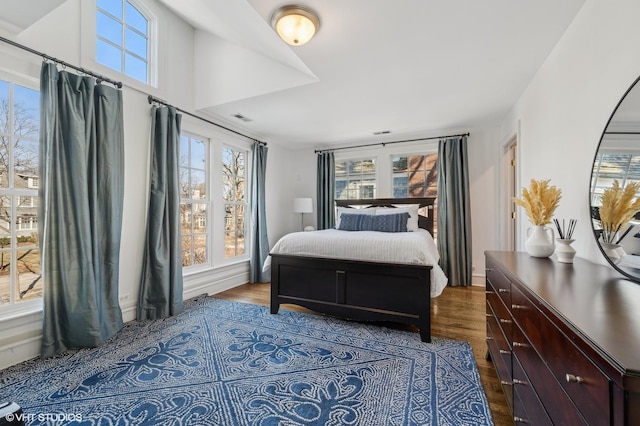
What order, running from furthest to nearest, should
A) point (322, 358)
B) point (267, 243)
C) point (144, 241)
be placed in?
point (267, 243) < point (144, 241) < point (322, 358)

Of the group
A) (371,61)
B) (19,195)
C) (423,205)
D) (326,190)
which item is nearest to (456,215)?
(423,205)

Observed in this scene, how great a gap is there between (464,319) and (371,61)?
2.66 meters

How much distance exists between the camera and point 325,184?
507 centimetres

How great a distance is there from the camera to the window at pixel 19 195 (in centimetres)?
209

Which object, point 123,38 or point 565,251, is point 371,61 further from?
point 123,38

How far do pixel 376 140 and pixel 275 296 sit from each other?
3.14 m

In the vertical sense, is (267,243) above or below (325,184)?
below

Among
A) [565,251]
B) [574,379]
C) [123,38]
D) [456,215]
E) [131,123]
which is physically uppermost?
[123,38]

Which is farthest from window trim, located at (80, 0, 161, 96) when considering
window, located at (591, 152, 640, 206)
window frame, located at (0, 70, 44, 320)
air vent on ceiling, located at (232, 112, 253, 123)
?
window, located at (591, 152, 640, 206)

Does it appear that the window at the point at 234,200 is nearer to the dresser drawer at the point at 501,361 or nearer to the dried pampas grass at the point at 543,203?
the dresser drawer at the point at 501,361

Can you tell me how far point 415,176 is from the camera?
15.2 ft

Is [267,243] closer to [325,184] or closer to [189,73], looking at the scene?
[325,184]

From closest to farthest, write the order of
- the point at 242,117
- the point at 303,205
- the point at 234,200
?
the point at 242,117, the point at 234,200, the point at 303,205

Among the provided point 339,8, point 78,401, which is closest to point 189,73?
point 339,8
